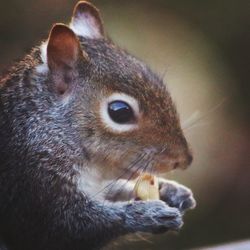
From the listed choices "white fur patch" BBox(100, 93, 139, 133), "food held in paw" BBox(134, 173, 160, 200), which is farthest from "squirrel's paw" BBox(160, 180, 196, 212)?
"white fur patch" BBox(100, 93, 139, 133)

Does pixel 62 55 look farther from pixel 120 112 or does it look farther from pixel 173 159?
pixel 173 159

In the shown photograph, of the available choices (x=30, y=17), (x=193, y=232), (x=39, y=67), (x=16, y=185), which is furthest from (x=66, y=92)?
(x=193, y=232)

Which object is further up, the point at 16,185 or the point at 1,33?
the point at 1,33

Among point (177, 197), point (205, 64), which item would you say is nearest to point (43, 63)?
point (177, 197)

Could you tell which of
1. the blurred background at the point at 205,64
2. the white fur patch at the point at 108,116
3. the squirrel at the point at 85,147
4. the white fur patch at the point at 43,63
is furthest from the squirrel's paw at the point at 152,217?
the blurred background at the point at 205,64

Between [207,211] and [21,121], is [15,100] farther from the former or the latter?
[207,211]
